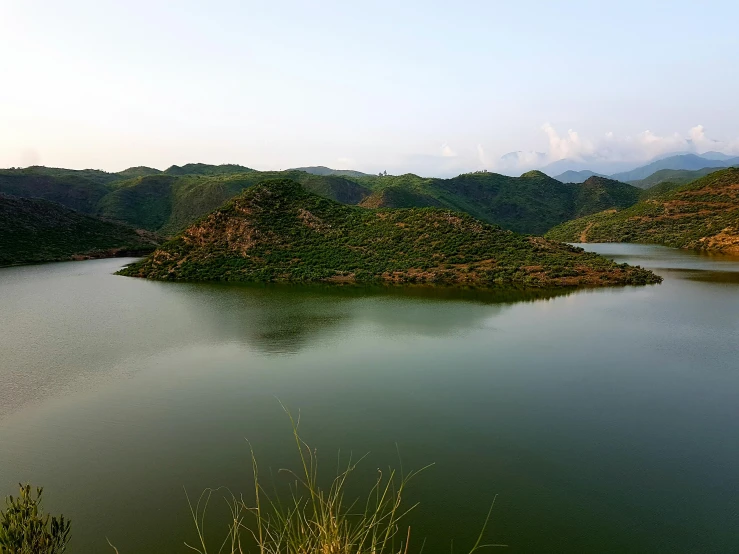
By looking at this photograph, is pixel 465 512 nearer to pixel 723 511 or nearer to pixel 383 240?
pixel 723 511

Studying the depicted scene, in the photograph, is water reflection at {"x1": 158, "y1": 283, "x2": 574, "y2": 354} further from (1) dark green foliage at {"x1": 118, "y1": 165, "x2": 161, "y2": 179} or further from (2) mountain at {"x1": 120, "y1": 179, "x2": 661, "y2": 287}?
(1) dark green foliage at {"x1": 118, "y1": 165, "x2": 161, "y2": 179}

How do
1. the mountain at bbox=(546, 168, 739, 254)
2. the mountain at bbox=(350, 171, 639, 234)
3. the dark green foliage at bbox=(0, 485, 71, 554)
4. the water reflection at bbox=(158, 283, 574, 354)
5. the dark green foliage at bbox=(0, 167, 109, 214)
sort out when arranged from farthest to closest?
the mountain at bbox=(350, 171, 639, 234) < the dark green foliage at bbox=(0, 167, 109, 214) < the mountain at bbox=(546, 168, 739, 254) < the water reflection at bbox=(158, 283, 574, 354) < the dark green foliage at bbox=(0, 485, 71, 554)

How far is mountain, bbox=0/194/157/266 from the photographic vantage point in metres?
62.0

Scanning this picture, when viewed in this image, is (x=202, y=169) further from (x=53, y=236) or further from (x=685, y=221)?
(x=685, y=221)

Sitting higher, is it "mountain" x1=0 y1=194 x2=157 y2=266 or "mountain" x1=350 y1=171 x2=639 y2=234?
"mountain" x1=350 y1=171 x2=639 y2=234

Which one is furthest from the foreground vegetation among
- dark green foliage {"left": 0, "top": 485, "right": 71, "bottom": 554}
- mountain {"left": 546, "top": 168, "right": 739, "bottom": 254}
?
mountain {"left": 546, "top": 168, "right": 739, "bottom": 254}

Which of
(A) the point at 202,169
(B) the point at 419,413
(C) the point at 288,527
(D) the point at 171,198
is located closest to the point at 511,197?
(D) the point at 171,198

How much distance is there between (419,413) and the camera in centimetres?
1545

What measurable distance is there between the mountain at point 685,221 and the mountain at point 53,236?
90.5 meters

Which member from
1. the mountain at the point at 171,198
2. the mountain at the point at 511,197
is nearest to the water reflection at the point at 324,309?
the mountain at the point at 171,198

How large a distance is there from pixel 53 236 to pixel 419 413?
74978mm

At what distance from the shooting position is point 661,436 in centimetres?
1388

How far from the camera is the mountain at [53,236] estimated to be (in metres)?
62.0

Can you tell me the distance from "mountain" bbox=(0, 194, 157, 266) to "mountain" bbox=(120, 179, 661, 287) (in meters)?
22.3
